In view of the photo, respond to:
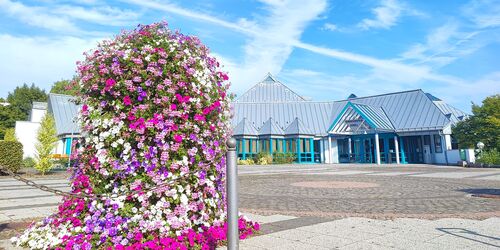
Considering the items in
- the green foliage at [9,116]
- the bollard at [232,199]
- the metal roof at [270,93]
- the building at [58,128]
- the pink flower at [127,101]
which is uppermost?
the metal roof at [270,93]

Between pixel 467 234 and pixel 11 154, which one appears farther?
pixel 11 154

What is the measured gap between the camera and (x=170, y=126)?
4.43 m

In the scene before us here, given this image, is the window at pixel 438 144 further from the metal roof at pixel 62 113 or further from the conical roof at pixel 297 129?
the metal roof at pixel 62 113

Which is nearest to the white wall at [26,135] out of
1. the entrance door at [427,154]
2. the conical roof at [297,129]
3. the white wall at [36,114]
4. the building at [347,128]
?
the building at [347,128]

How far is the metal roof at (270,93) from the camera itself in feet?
141

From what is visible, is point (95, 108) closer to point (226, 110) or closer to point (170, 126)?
point (170, 126)

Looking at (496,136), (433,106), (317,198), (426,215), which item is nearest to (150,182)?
(426,215)

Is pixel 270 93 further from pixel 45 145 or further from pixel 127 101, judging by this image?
pixel 127 101

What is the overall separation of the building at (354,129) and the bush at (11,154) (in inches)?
790

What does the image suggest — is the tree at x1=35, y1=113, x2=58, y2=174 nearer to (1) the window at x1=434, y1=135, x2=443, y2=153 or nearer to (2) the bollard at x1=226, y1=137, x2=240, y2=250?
(2) the bollard at x1=226, y1=137, x2=240, y2=250

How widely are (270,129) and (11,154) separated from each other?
23.4m

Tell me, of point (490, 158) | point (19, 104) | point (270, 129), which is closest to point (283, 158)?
point (270, 129)

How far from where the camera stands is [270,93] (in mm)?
43594

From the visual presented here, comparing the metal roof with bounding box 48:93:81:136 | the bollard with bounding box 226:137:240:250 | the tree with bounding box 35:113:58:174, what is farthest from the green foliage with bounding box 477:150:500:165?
the metal roof with bounding box 48:93:81:136
